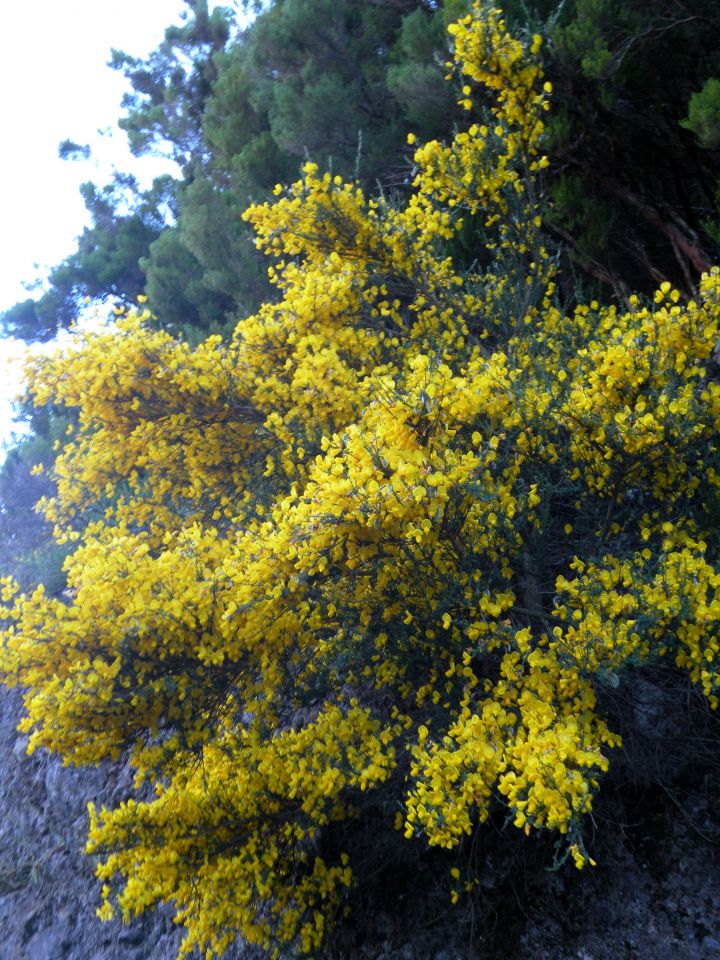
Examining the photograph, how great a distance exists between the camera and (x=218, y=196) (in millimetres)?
10703

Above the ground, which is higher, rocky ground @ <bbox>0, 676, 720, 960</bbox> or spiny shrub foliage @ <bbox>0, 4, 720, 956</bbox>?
spiny shrub foliage @ <bbox>0, 4, 720, 956</bbox>

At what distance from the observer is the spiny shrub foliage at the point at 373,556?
3.55 m

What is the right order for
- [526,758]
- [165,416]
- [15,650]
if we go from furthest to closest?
[165,416] → [15,650] → [526,758]

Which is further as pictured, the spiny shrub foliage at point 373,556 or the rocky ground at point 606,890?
the rocky ground at point 606,890

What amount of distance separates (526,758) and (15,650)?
7.78 feet

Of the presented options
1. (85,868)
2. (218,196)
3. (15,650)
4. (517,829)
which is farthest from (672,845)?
(218,196)

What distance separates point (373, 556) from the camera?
3.82 m

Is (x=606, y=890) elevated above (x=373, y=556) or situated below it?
below

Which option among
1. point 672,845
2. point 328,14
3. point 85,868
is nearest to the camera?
point 672,845

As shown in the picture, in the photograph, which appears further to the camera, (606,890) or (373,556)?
(606,890)

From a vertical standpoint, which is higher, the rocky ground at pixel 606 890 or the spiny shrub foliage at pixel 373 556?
the spiny shrub foliage at pixel 373 556

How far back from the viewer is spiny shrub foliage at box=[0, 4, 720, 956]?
3.55 m

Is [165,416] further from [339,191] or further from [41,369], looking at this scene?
[339,191]

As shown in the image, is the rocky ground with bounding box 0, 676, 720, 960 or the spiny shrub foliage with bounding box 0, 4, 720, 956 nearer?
the spiny shrub foliage with bounding box 0, 4, 720, 956
